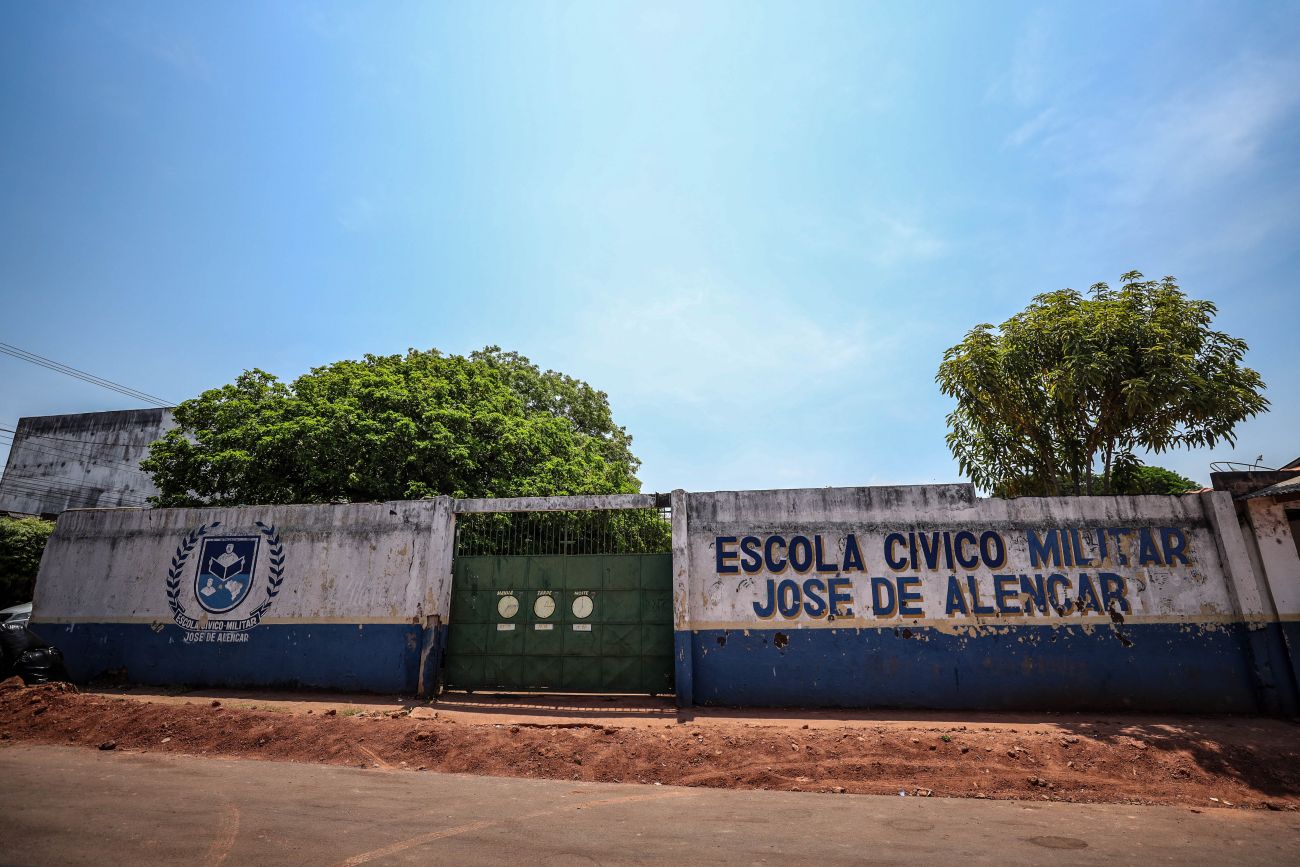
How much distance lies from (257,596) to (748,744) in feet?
26.1

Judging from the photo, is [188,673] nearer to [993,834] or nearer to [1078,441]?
[993,834]

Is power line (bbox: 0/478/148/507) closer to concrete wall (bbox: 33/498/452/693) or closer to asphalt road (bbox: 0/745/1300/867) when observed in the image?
concrete wall (bbox: 33/498/452/693)

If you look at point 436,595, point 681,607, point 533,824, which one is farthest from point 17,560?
point 533,824

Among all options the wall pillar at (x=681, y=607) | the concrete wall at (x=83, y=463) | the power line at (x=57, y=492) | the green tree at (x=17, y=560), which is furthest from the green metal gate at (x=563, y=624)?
the concrete wall at (x=83, y=463)

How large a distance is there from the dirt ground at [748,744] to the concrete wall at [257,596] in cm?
107

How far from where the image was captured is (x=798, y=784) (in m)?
5.92

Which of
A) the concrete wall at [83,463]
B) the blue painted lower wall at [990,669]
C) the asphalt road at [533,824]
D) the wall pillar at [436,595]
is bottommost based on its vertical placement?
the asphalt road at [533,824]

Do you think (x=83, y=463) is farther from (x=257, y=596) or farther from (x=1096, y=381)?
(x=1096, y=381)

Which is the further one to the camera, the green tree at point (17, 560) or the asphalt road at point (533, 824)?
the green tree at point (17, 560)

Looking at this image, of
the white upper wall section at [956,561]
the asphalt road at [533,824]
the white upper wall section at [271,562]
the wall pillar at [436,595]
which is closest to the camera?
the asphalt road at [533,824]

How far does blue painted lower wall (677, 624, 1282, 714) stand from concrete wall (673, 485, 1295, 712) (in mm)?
19

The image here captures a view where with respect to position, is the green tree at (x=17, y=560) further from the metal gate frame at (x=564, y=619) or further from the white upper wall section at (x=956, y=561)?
the white upper wall section at (x=956, y=561)

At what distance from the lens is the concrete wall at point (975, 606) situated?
27.4 ft

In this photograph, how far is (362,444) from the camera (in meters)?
14.2
